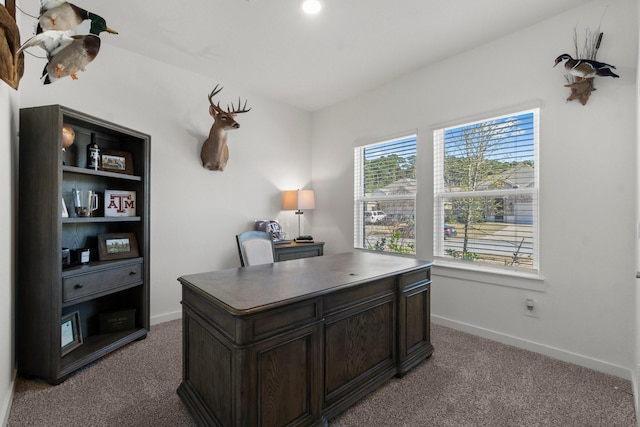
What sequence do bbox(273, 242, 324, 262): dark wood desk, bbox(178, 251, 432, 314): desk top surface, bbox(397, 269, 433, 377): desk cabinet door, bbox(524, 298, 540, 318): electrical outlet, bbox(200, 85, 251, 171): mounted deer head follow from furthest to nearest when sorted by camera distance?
1. bbox(273, 242, 324, 262): dark wood desk
2. bbox(200, 85, 251, 171): mounted deer head
3. bbox(524, 298, 540, 318): electrical outlet
4. bbox(397, 269, 433, 377): desk cabinet door
5. bbox(178, 251, 432, 314): desk top surface

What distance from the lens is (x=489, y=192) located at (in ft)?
9.61

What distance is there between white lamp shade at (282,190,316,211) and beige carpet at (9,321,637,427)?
89.7 inches

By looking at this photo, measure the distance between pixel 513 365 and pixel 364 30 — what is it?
3060 mm

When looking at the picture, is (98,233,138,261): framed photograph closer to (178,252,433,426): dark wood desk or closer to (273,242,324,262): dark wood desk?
(178,252,433,426): dark wood desk

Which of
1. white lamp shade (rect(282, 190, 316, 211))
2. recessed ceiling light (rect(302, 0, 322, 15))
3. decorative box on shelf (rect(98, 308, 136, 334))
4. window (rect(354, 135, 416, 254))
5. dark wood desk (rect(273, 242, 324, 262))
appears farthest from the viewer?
white lamp shade (rect(282, 190, 316, 211))

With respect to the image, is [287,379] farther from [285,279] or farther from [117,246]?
[117,246]

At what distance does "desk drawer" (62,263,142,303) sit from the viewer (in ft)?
7.27

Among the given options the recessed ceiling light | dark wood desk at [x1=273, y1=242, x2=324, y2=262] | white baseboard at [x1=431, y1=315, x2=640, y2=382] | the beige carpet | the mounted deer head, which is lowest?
the beige carpet

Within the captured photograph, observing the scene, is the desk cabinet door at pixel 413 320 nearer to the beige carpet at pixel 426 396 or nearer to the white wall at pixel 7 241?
the beige carpet at pixel 426 396

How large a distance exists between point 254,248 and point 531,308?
2.54m

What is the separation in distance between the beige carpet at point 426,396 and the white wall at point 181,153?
1157mm

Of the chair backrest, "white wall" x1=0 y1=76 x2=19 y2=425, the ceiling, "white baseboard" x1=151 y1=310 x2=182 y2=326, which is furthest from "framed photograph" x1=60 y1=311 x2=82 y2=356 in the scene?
the ceiling

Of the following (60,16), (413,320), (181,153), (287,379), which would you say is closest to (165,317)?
(181,153)

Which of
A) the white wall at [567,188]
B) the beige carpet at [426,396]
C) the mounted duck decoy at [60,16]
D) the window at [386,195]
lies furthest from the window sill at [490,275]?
the mounted duck decoy at [60,16]
